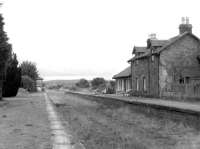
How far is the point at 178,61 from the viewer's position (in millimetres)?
35031

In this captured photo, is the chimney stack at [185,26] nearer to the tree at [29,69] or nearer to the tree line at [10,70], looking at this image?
the tree line at [10,70]

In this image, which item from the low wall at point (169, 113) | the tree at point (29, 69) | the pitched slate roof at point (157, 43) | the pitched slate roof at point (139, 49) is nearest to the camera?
the low wall at point (169, 113)

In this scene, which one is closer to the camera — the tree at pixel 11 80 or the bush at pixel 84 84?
the tree at pixel 11 80

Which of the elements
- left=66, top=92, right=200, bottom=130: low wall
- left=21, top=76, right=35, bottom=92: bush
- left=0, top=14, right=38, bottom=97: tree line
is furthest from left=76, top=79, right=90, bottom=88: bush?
left=66, top=92, right=200, bottom=130: low wall

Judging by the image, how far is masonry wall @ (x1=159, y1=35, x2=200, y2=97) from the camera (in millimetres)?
34625

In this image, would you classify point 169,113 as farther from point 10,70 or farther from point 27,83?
point 27,83

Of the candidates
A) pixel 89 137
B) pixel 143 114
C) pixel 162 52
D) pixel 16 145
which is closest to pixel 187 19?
pixel 162 52

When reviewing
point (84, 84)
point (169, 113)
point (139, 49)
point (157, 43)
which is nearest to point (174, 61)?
point (157, 43)

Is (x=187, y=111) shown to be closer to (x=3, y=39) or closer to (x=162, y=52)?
(x=3, y=39)

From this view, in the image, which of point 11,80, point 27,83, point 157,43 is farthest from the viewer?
point 27,83

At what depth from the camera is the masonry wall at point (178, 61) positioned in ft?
114

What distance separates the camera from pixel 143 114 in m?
20.6

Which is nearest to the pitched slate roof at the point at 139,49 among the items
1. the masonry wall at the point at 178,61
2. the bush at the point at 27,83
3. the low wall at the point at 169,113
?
the masonry wall at the point at 178,61

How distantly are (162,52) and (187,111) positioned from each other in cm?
1998
